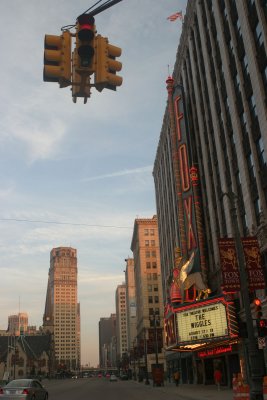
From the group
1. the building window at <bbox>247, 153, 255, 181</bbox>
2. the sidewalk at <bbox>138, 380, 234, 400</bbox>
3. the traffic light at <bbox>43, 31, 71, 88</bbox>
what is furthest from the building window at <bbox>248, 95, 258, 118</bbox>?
the traffic light at <bbox>43, 31, 71, 88</bbox>

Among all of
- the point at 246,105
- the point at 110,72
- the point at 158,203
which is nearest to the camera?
the point at 110,72

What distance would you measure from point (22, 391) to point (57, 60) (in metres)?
17.6

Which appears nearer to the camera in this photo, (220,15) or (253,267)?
(253,267)

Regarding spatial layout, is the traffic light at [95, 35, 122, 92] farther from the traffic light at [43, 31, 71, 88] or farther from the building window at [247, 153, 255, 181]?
the building window at [247, 153, 255, 181]

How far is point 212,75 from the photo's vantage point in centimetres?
4503

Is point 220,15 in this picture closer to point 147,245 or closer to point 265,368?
point 265,368

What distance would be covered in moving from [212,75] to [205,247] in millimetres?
Result: 18177

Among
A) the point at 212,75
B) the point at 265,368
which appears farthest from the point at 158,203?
the point at 265,368

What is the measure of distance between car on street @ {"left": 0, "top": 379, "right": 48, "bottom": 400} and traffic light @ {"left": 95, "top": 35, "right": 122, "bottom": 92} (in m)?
17.2

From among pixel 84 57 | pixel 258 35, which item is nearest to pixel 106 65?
pixel 84 57

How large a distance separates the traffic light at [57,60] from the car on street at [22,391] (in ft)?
56.3

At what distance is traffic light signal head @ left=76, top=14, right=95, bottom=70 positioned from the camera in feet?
30.9

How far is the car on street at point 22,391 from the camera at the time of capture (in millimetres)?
21325

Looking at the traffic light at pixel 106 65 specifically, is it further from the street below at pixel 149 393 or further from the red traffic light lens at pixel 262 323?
the street below at pixel 149 393
